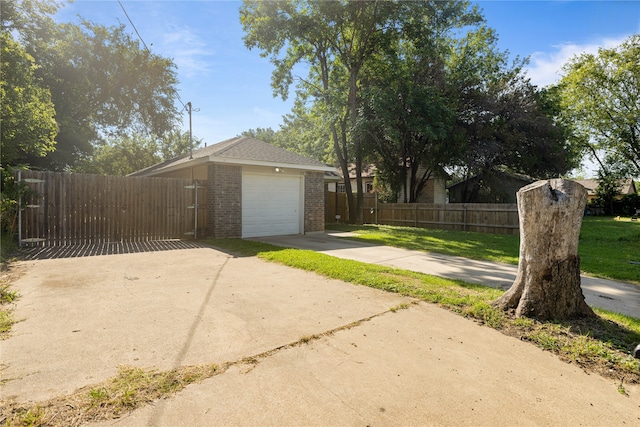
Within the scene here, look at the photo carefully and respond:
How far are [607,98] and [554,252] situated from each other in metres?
33.4

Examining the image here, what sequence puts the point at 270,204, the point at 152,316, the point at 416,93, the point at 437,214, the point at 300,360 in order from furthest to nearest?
the point at 437,214 → the point at 416,93 → the point at 270,204 → the point at 152,316 → the point at 300,360

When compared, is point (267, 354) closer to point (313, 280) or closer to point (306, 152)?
point (313, 280)

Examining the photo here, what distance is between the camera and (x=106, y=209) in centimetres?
910

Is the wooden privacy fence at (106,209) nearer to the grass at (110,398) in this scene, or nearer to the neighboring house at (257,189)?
the neighboring house at (257,189)

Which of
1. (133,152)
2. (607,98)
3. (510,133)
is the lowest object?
(510,133)

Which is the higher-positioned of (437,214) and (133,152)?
(133,152)

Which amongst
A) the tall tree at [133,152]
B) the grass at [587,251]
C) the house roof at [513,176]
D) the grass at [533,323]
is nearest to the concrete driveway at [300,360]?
the grass at [533,323]

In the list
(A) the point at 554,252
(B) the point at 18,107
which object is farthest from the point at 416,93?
(B) the point at 18,107

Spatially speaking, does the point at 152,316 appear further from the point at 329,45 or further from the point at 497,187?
the point at 497,187

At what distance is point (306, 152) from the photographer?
24.1 meters

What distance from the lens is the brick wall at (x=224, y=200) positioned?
33.8ft

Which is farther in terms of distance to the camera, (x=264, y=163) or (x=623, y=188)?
(x=623, y=188)

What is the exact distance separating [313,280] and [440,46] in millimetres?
19192

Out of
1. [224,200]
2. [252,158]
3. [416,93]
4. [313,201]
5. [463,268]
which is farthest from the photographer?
[416,93]
